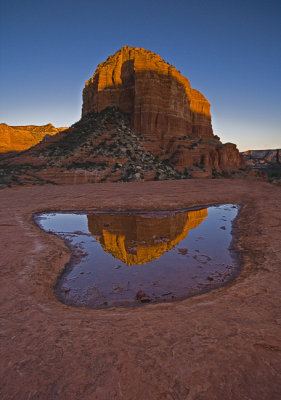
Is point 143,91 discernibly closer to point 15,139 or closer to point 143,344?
point 143,344

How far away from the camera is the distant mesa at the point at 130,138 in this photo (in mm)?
31344

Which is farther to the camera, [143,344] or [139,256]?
[139,256]

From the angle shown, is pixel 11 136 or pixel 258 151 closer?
pixel 11 136

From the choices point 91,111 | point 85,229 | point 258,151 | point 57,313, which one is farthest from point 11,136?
point 258,151

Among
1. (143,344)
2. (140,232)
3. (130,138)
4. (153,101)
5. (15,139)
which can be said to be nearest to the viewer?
(143,344)

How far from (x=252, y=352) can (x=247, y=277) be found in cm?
261

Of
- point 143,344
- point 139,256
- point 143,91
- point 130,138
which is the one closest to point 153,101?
point 143,91

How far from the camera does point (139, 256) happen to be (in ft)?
22.2

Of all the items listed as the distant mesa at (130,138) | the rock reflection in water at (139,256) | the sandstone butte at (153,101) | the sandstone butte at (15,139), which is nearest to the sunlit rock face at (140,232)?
the rock reflection in water at (139,256)

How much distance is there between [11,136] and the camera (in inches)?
3054

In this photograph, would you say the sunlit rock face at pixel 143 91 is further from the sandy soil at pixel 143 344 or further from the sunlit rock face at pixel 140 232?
the sandy soil at pixel 143 344

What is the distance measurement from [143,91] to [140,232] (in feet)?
125

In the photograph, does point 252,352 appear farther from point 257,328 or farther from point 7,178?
point 7,178

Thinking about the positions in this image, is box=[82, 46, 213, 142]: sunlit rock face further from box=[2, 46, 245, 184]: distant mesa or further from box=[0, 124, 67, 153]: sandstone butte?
box=[0, 124, 67, 153]: sandstone butte
